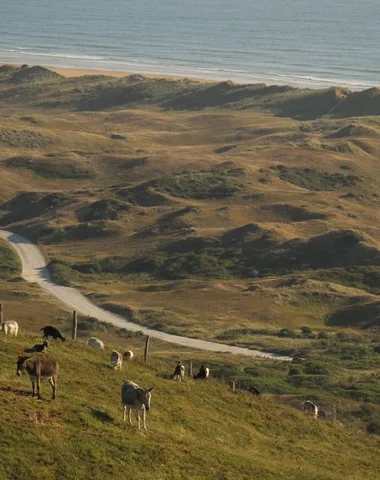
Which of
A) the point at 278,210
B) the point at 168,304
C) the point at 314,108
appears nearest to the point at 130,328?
the point at 168,304

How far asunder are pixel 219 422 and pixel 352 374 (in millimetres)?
25329

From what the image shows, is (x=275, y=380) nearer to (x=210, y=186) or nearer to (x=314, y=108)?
(x=210, y=186)

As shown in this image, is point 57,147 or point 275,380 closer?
point 275,380

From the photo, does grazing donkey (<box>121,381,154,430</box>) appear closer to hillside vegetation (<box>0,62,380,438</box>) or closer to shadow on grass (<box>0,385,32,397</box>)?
shadow on grass (<box>0,385,32,397</box>)

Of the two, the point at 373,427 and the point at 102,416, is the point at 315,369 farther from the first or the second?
the point at 102,416

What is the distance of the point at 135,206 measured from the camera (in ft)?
334

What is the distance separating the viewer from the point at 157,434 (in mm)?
26688

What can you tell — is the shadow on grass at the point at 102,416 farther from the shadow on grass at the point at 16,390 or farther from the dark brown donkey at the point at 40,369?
the shadow on grass at the point at 16,390

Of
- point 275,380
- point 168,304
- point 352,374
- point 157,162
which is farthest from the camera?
point 157,162

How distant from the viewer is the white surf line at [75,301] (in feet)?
205

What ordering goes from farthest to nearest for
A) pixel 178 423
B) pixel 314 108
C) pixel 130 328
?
1. pixel 314 108
2. pixel 130 328
3. pixel 178 423

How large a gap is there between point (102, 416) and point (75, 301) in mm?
48280

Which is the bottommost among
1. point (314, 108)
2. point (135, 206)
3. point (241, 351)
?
point (241, 351)

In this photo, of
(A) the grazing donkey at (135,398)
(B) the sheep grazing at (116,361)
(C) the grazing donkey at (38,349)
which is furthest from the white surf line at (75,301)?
(A) the grazing donkey at (135,398)
